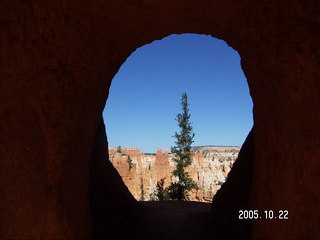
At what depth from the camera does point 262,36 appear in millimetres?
3314

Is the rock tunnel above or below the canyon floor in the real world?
above

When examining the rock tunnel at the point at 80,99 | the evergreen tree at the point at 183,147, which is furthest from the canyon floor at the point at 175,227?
the evergreen tree at the point at 183,147

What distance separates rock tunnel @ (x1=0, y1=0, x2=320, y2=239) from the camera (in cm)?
293

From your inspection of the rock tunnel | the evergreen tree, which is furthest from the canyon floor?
the evergreen tree

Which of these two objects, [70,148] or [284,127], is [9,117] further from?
[284,127]

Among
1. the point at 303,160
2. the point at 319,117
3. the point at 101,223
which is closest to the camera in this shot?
the point at 319,117

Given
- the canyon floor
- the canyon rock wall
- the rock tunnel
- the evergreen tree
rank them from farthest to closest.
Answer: the canyon rock wall
the evergreen tree
the canyon floor
the rock tunnel

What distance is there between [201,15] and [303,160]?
250 cm

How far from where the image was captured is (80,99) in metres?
3.45

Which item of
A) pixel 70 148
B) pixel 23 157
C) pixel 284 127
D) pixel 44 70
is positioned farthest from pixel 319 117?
pixel 23 157

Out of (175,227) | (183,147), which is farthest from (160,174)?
(175,227)

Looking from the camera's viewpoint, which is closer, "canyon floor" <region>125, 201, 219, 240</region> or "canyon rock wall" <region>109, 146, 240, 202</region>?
"canyon floor" <region>125, 201, 219, 240</region>

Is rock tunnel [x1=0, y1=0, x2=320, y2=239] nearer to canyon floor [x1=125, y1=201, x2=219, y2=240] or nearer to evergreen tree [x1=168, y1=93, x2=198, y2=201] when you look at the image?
canyon floor [x1=125, y1=201, x2=219, y2=240]

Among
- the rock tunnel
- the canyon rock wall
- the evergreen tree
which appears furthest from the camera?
the canyon rock wall
